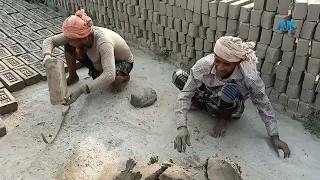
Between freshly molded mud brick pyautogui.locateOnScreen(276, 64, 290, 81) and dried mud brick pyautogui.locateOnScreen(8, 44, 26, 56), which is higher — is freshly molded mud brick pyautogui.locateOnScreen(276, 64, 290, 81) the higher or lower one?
the higher one

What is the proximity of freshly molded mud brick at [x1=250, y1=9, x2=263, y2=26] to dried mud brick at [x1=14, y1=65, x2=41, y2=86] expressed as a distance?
2.75 metres

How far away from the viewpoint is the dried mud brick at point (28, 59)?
15.2 feet

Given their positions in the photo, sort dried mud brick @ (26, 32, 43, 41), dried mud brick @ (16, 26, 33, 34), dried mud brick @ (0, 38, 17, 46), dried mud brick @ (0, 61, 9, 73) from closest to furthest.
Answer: dried mud brick @ (0, 61, 9, 73)
dried mud brick @ (0, 38, 17, 46)
dried mud brick @ (26, 32, 43, 41)
dried mud brick @ (16, 26, 33, 34)

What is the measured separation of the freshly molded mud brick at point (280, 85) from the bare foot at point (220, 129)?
2.38 ft

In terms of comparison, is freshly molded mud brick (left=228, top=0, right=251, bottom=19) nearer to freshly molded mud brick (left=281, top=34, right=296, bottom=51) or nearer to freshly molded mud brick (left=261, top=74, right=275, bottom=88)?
freshly molded mud brick (left=281, top=34, right=296, bottom=51)

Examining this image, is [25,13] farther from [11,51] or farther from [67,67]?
[67,67]

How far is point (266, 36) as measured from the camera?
11.2 ft

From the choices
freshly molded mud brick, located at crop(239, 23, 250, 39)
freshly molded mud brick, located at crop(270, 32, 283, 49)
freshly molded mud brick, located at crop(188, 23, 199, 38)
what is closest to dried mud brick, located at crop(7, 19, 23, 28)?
freshly molded mud brick, located at crop(188, 23, 199, 38)

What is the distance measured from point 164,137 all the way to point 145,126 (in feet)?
0.90

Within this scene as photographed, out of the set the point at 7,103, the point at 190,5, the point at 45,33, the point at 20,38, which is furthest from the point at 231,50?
the point at 20,38

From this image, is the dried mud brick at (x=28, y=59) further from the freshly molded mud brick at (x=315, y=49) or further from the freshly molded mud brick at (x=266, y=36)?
the freshly molded mud brick at (x=315, y=49)

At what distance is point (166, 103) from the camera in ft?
12.7

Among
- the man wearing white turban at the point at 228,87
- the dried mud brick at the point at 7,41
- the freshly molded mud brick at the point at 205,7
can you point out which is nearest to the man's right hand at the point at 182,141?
the man wearing white turban at the point at 228,87

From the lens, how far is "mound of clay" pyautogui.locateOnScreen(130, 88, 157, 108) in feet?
12.4
